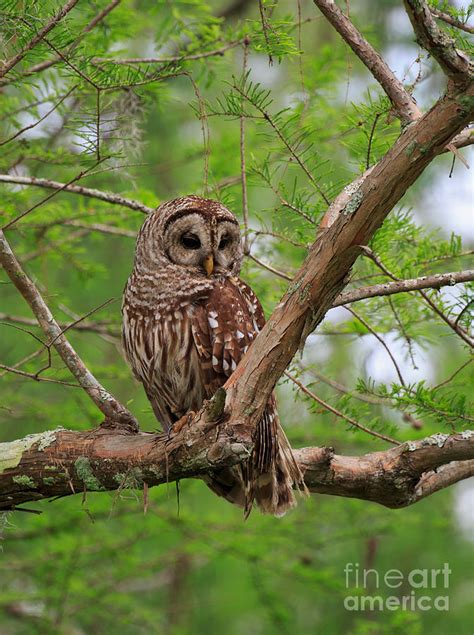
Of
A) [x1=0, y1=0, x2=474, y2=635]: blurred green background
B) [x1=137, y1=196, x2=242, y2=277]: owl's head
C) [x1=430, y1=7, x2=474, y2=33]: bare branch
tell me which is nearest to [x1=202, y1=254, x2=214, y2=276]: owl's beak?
[x1=137, y1=196, x2=242, y2=277]: owl's head

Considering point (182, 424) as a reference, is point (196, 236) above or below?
above

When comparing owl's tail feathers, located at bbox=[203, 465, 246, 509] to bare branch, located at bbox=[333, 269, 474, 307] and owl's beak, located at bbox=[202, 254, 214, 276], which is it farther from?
bare branch, located at bbox=[333, 269, 474, 307]

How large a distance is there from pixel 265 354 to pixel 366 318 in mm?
1497

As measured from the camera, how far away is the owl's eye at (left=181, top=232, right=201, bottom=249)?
4078mm

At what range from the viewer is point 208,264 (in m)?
3.95

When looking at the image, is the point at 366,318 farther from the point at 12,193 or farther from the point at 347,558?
the point at 347,558

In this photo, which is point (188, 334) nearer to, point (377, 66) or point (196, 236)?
point (196, 236)

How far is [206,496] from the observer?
8.66 meters

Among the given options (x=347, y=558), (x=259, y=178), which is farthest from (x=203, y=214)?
(x=347, y=558)

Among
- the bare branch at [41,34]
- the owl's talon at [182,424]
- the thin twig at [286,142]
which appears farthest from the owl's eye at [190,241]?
the bare branch at [41,34]

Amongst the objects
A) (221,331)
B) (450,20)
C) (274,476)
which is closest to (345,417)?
(274,476)

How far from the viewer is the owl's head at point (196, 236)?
3988 millimetres

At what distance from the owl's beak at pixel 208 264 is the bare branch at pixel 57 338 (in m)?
0.79

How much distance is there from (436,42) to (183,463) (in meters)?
1.66
